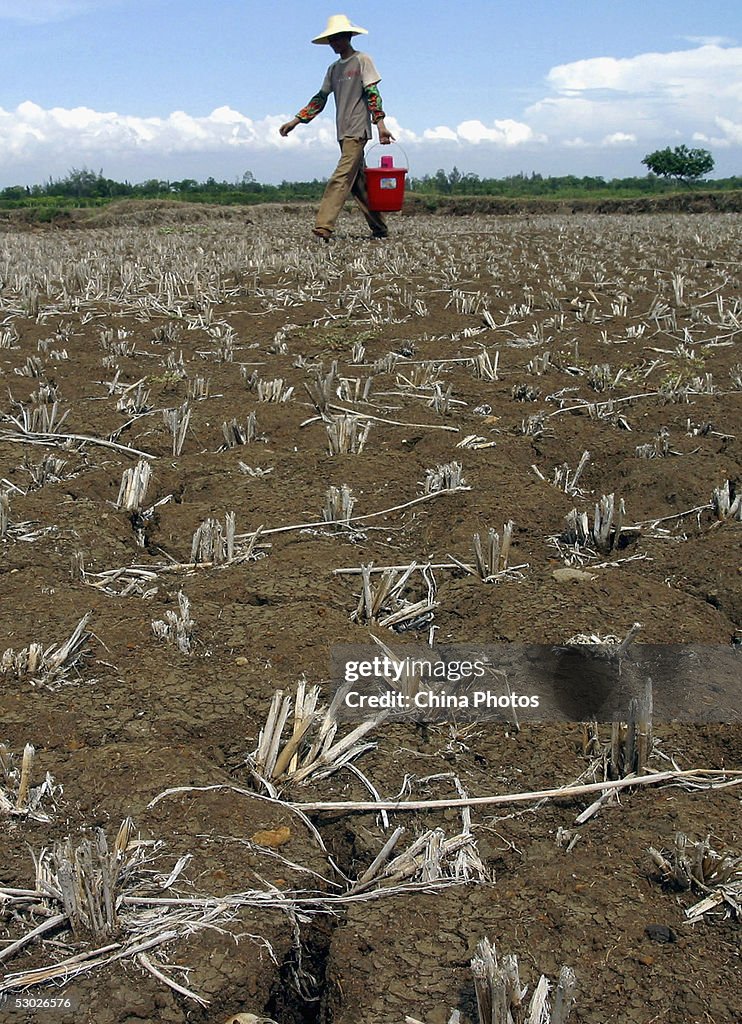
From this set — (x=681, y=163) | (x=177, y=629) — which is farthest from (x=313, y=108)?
(x=681, y=163)

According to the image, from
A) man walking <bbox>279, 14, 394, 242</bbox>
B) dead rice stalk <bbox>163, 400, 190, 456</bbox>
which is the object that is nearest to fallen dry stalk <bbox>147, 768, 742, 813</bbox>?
dead rice stalk <bbox>163, 400, 190, 456</bbox>

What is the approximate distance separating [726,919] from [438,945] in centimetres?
44

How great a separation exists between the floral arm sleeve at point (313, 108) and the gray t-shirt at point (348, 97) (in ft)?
0.36

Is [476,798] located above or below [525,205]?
below

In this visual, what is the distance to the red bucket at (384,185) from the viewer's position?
1079cm

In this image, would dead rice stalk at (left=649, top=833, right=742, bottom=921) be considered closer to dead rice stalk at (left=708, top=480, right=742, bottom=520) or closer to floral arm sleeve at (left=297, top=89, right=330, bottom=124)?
dead rice stalk at (left=708, top=480, right=742, bottom=520)

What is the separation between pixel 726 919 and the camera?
144 centimetres

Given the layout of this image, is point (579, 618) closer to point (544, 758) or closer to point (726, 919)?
point (544, 758)

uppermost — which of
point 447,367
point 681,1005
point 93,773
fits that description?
point 447,367

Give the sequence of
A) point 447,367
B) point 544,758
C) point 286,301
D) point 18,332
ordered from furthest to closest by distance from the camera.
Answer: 1. point 286,301
2. point 18,332
3. point 447,367
4. point 544,758

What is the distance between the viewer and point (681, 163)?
4269 cm

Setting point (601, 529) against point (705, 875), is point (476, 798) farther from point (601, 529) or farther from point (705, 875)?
point (601, 529)

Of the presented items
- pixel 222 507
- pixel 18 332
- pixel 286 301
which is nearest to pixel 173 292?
pixel 286 301

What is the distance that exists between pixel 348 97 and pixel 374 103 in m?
0.44
